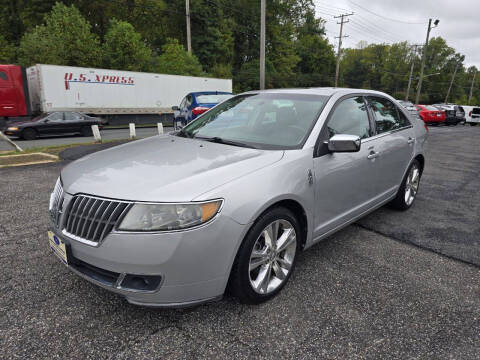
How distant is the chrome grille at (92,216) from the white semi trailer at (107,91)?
17.9 metres

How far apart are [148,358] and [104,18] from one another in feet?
141

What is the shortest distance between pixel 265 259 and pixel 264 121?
1396 millimetres

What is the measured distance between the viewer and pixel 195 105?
1159cm

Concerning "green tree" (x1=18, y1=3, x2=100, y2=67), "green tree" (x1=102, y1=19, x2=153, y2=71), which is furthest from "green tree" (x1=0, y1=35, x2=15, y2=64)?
"green tree" (x1=102, y1=19, x2=153, y2=71)

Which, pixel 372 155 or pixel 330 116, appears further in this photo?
pixel 372 155

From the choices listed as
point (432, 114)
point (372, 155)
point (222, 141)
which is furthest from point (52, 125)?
point (432, 114)

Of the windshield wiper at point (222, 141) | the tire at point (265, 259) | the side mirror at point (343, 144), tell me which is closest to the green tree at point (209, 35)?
the windshield wiper at point (222, 141)

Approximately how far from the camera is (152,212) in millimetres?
1969

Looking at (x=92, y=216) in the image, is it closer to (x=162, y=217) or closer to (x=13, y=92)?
(x=162, y=217)

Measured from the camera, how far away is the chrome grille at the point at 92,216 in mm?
1998

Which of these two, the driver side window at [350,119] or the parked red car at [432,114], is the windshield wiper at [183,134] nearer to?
the driver side window at [350,119]

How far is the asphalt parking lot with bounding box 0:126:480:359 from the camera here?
205 centimetres

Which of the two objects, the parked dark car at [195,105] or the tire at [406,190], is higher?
the parked dark car at [195,105]

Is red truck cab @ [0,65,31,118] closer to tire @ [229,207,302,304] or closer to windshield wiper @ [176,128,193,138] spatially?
windshield wiper @ [176,128,193,138]
